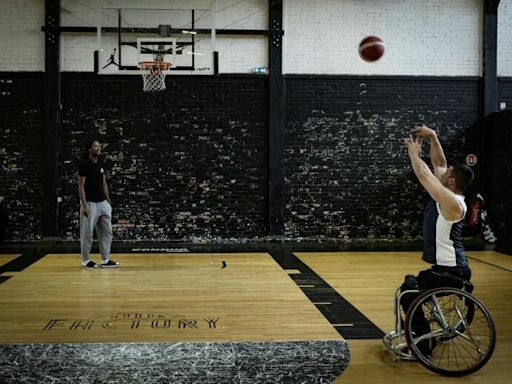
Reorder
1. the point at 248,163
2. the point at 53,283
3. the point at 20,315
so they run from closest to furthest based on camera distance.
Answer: the point at 20,315 < the point at 53,283 < the point at 248,163

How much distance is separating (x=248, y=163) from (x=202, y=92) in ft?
5.29

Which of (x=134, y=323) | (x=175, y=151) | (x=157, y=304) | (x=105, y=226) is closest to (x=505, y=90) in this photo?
(x=175, y=151)

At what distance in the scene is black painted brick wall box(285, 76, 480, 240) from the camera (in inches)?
507

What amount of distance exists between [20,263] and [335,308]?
5309mm

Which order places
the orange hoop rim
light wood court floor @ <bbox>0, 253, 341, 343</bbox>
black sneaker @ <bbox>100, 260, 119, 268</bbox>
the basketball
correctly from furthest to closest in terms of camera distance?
1. the orange hoop rim
2. black sneaker @ <bbox>100, 260, 119, 268</bbox>
3. the basketball
4. light wood court floor @ <bbox>0, 253, 341, 343</bbox>

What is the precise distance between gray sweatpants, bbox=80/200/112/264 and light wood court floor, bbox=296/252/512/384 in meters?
2.91

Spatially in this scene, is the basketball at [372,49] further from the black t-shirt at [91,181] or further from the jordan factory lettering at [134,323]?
the jordan factory lettering at [134,323]

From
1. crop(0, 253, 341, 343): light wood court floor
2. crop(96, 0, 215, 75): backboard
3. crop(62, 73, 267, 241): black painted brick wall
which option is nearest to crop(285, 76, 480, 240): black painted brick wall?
crop(62, 73, 267, 241): black painted brick wall

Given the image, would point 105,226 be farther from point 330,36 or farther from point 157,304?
point 330,36

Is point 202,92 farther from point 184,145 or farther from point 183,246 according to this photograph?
point 183,246

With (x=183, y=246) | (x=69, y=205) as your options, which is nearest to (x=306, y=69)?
(x=183, y=246)

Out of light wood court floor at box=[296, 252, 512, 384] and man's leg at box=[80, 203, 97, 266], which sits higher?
man's leg at box=[80, 203, 97, 266]

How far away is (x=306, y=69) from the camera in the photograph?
12836 millimetres

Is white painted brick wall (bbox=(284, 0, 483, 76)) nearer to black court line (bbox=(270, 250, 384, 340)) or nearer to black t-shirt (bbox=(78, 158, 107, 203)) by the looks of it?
black court line (bbox=(270, 250, 384, 340))
